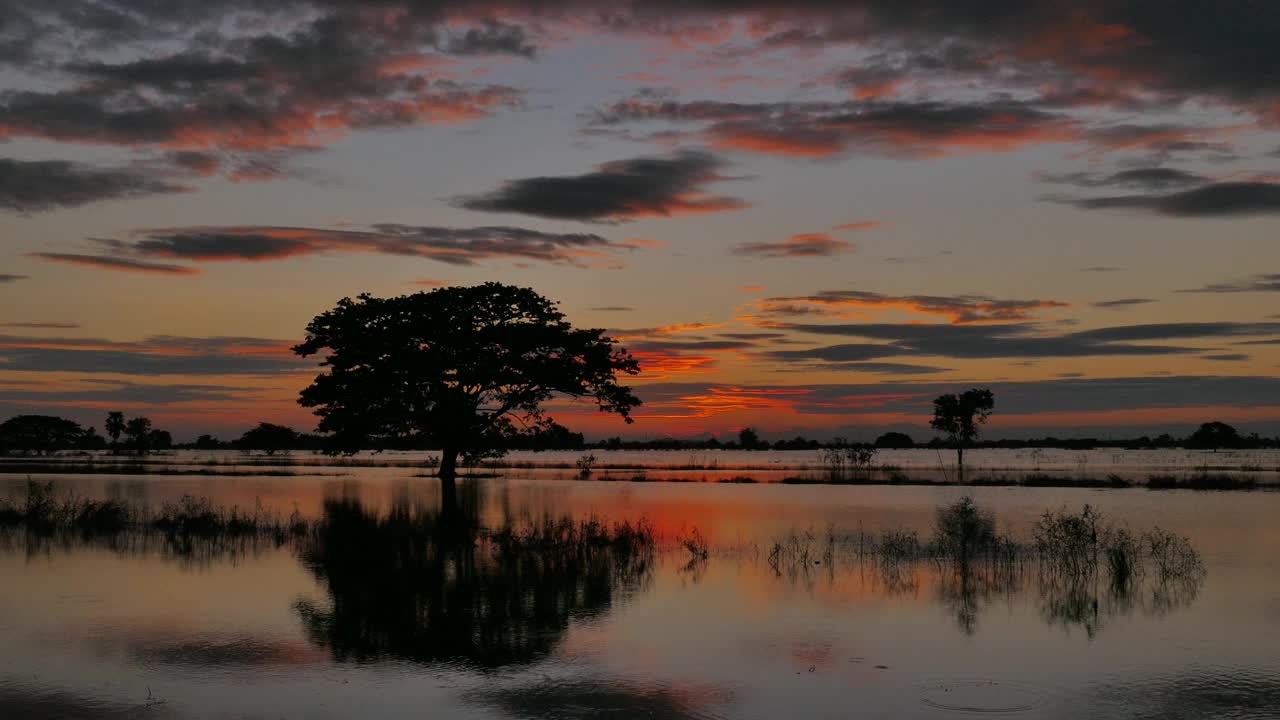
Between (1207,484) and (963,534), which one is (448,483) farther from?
(1207,484)

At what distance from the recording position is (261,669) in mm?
14492

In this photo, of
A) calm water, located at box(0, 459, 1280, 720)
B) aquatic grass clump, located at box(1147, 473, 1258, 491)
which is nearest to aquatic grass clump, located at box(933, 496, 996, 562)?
calm water, located at box(0, 459, 1280, 720)

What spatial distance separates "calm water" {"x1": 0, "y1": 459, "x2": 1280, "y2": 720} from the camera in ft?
42.8

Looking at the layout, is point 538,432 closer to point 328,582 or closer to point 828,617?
point 328,582

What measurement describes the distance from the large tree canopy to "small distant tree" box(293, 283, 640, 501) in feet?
0.19

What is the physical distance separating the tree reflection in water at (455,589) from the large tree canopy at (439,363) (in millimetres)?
25498

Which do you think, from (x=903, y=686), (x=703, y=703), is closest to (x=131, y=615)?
(x=703, y=703)

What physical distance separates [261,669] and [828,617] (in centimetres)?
954

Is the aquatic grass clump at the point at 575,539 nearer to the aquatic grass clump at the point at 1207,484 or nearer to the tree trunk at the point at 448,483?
the tree trunk at the point at 448,483

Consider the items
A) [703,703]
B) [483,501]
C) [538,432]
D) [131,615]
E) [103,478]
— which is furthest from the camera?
[103,478]

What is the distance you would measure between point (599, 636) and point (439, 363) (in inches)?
1752

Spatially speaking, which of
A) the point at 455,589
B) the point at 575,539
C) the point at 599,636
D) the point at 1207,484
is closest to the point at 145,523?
the point at 575,539

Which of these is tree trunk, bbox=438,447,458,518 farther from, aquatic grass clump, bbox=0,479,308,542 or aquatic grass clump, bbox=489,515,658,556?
aquatic grass clump, bbox=489,515,658,556

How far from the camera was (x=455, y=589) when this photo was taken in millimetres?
21484
